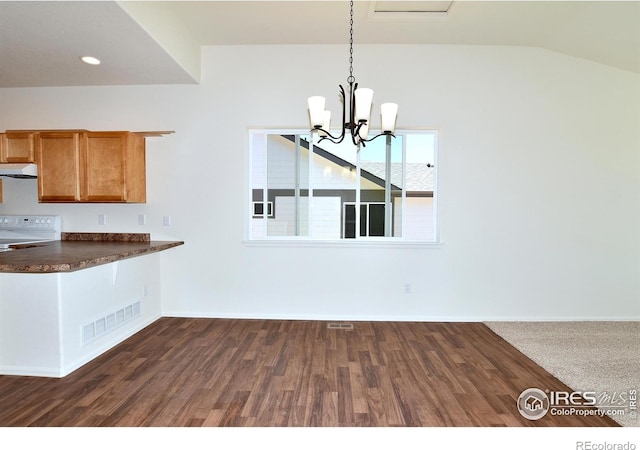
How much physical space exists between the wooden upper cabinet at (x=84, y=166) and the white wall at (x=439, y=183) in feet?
1.06

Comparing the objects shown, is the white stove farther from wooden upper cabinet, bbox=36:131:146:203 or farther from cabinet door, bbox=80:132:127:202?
cabinet door, bbox=80:132:127:202

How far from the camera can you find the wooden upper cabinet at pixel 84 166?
3723 millimetres

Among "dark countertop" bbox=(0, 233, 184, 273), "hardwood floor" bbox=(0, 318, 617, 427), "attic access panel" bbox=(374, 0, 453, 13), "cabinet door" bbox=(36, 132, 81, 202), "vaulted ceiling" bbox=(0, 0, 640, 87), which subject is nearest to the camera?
"hardwood floor" bbox=(0, 318, 617, 427)

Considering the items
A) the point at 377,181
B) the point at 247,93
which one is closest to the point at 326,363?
the point at 377,181

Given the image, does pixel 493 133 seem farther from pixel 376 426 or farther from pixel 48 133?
pixel 48 133

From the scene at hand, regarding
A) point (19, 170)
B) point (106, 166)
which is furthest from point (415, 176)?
point (19, 170)

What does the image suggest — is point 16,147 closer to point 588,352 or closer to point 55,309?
point 55,309

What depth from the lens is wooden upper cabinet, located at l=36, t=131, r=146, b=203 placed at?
12.2 ft

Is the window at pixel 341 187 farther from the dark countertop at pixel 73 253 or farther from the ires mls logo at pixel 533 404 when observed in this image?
the ires mls logo at pixel 533 404

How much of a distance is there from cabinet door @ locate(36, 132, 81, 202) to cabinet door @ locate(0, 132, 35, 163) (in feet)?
0.28

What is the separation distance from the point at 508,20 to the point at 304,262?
10.6ft

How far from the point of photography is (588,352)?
10.1 ft
